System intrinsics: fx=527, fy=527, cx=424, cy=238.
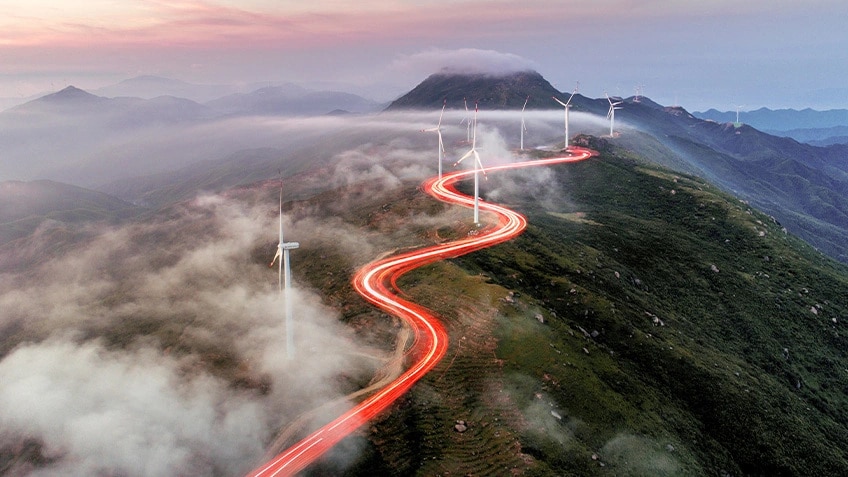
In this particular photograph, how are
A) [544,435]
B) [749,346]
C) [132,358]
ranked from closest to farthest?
[544,435]
[132,358]
[749,346]

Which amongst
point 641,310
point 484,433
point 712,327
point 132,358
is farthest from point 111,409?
point 712,327

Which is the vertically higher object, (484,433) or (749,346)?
(484,433)

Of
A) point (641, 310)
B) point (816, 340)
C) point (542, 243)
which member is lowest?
point (816, 340)

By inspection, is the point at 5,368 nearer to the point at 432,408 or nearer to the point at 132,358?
the point at 132,358

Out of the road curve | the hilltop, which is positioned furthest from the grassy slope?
the road curve

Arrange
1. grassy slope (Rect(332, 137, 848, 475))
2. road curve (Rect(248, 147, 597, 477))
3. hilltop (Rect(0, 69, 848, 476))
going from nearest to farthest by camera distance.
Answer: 1. road curve (Rect(248, 147, 597, 477))
2. grassy slope (Rect(332, 137, 848, 475))
3. hilltop (Rect(0, 69, 848, 476))

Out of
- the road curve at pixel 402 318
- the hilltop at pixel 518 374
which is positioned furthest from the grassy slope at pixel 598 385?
the road curve at pixel 402 318

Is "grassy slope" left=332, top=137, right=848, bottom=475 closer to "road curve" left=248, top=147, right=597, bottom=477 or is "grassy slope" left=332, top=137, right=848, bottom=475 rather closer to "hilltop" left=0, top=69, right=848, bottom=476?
"hilltop" left=0, top=69, right=848, bottom=476
